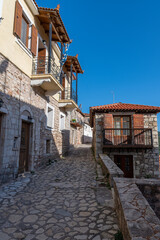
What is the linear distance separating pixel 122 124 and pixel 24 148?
671 centimetres

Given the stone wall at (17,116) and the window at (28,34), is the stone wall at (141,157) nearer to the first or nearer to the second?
the stone wall at (17,116)

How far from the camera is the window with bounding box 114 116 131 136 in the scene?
10750 millimetres

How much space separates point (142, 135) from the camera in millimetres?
10266

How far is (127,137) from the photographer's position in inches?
419

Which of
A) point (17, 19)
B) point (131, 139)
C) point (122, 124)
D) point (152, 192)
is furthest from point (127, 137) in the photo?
point (17, 19)

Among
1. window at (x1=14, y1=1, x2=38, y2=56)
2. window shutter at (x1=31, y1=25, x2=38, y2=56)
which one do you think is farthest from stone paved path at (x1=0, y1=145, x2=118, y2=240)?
window shutter at (x1=31, y1=25, x2=38, y2=56)

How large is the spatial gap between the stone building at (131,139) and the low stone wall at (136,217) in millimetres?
7197

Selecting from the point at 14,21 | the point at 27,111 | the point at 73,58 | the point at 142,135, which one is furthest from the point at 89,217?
the point at 73,58

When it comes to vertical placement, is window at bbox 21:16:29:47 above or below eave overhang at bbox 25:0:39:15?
below

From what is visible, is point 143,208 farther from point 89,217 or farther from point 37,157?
point 37,157

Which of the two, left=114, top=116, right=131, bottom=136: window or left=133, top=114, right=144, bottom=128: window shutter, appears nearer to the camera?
left=133, top=114, right=144, bottom=128: window shutter

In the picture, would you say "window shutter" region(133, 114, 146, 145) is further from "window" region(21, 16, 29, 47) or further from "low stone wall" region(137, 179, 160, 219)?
"window" region(21, 16, 29, 47)

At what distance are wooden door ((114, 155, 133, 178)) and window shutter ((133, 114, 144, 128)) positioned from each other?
82.7 inches

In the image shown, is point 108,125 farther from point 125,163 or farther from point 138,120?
point 125,163
